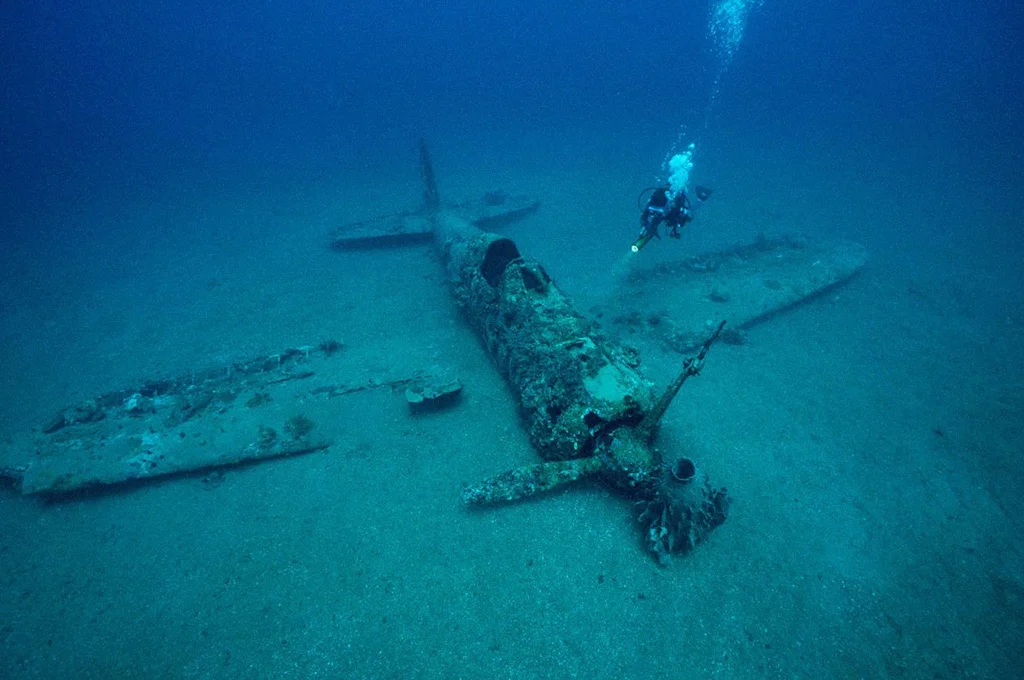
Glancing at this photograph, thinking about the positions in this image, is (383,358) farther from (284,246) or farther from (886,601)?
(284,246)

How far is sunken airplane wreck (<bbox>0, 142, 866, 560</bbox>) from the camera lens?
4.55 metres

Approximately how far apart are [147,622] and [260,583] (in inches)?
41.8

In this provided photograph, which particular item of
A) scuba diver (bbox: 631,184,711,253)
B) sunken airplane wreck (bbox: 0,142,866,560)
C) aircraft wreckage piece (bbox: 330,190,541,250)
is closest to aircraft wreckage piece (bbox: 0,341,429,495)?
sunken airplane wreck (bbox: 0,142,866,560)

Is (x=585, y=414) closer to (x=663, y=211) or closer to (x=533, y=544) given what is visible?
(x=533, y=544)

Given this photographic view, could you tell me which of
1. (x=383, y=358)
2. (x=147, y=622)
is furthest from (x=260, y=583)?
(x=383, y=358)

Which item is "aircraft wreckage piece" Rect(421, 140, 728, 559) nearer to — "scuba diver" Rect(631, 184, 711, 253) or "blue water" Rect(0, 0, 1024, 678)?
"blue water" Rect(0, 0, 1024, 678)

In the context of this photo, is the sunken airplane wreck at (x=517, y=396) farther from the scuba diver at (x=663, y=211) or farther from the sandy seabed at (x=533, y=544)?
the scuba diver at (x=663, y=211)

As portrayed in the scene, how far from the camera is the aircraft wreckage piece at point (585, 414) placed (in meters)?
4.28

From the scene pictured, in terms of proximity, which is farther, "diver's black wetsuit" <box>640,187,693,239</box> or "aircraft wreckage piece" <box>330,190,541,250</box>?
"aircraft wreckage piece" <box>330,190,541,250</box>

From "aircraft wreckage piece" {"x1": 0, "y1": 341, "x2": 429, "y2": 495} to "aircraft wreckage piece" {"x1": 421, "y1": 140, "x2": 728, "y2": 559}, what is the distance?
78.2 inches

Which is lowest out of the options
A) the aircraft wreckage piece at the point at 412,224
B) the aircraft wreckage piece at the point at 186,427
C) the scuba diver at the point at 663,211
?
the aircraft wreckage piece at the point at 186,427

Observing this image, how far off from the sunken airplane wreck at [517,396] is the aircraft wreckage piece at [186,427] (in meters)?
0.02

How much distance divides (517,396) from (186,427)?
4860 millimetres

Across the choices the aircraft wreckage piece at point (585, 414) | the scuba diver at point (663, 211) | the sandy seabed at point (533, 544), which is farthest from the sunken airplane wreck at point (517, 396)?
the scuba diver at point (663, 211)
